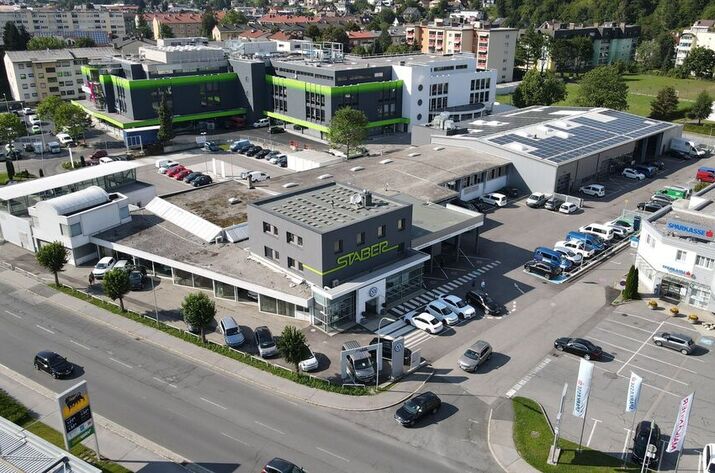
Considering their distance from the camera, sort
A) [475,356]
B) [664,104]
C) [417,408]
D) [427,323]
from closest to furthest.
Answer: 1. [417,408]
2. [475,356]
3. [427,323]
4. [664,104]

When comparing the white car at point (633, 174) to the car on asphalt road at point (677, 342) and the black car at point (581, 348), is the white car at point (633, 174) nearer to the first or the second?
the car on asphalt road at point (677, 342)

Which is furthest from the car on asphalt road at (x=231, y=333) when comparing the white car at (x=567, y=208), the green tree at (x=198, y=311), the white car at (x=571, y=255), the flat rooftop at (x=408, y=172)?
the white car at (x=567, y=208)

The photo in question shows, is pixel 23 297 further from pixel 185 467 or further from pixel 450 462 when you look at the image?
pixel 450 462

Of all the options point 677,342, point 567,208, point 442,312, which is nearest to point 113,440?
point 442,312

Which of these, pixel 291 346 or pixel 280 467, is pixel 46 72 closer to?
pixel 291 346

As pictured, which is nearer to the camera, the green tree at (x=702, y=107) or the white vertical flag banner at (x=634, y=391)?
the white vertical flag banner at (x=634, y=391)

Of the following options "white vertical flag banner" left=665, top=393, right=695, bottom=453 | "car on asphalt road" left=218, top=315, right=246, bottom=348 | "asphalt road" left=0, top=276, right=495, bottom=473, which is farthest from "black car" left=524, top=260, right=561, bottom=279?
"car on asphalt road" left=218, top=315, right=246, bottom=348
